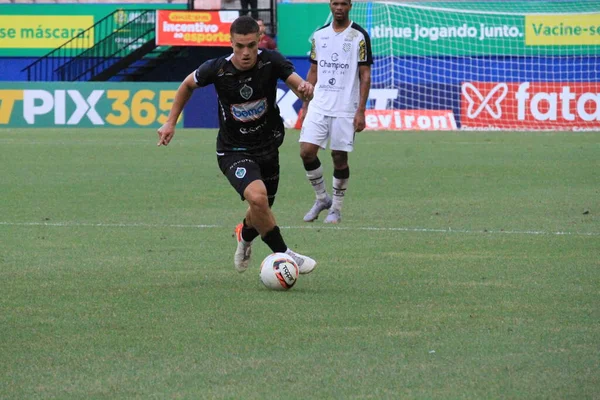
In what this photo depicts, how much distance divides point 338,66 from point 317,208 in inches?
56.6

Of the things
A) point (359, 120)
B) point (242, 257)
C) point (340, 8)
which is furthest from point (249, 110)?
point (340, 8)

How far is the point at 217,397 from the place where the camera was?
467 centimetres

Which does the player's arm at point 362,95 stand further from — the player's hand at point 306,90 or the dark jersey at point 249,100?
the player's hand at point 306,90

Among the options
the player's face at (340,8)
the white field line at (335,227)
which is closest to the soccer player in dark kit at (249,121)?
the white field line at (335,227)

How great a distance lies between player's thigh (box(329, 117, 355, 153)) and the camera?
12.2 meters

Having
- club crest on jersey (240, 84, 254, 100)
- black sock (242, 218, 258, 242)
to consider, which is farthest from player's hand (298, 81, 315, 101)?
black sock (242, 218, 258, 242)

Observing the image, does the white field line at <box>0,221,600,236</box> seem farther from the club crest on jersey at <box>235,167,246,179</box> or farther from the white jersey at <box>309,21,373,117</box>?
the club crest on jersey at <box>235,167,246,179</box>

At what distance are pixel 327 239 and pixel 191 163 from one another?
29.9 feet

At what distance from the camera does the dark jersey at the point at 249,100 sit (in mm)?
7953

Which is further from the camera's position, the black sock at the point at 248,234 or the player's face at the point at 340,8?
the player's face at the point at 340,8

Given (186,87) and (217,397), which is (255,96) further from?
(217,397)

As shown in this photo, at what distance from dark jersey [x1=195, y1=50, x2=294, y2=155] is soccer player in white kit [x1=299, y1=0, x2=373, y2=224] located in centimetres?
377

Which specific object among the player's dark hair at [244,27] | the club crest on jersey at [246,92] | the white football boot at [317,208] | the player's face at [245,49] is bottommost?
the white football boot at [317,208]

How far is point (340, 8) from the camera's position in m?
11.8
